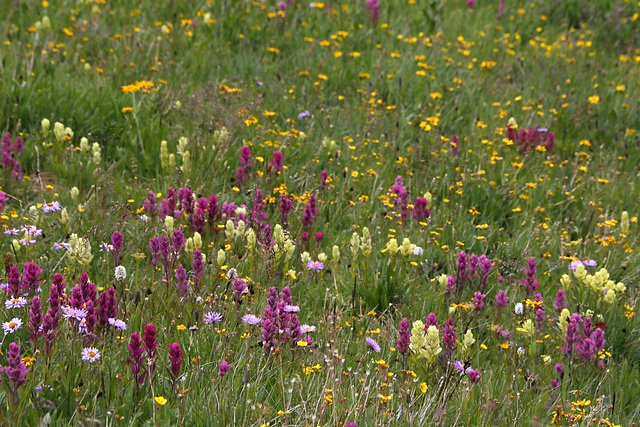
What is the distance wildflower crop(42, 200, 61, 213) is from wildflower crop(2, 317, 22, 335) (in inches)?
50.6

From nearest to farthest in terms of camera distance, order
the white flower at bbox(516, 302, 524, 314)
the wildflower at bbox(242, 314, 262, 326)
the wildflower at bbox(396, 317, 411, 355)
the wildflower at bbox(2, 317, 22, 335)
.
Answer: the wildflower at bbox(2, 317, 22, 335) < the wildflower at bbox(396, 317, 411, 355) < the wildflower at bbox(242, 314, 262, 326) < the white flower at bbox(516, 302, 524, 314)

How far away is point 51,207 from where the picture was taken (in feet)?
12.2

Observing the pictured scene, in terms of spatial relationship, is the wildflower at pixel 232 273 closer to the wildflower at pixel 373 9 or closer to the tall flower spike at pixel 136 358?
the tall flower spike at pixel 136 358

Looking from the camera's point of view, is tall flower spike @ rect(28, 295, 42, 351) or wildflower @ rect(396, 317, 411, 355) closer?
tall flower spike @ rect(28, 295, 42, 351)

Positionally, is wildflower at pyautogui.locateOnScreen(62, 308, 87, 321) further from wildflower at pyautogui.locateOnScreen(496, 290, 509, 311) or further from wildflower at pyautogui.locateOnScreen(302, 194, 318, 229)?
wildflower at pyautogui.locateOnScreen(496, 290, 509, 311)

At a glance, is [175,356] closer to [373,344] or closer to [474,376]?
[373,344]

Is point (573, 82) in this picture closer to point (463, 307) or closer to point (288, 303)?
point (463, 307)

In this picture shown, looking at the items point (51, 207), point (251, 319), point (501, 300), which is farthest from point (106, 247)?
point (501, 300)

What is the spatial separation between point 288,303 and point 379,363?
0.52 metres

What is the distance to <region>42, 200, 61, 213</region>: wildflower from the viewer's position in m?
3.68

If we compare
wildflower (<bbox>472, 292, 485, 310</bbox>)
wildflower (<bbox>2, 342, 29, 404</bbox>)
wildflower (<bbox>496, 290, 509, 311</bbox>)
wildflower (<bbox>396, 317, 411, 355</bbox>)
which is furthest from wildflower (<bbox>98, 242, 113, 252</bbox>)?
wildflower (<bbox>496, 290, 509, 311</bbox>)

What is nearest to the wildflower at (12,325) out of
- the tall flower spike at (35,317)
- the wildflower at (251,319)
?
the tall flower spike at (35,317)

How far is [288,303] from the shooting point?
2902mm

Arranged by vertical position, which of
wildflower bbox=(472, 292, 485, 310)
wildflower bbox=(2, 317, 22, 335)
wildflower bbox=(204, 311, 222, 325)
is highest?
wildflower bbox=(2, 317, 22, 335)
